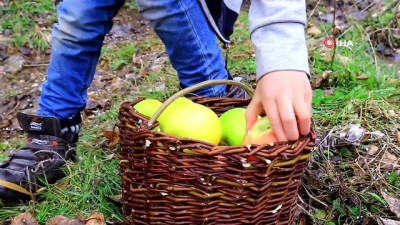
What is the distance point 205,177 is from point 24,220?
66 cm

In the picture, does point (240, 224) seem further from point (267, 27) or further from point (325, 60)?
point (325, 60)

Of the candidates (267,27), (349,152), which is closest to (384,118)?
(349,152)

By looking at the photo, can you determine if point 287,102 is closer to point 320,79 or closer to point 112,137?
point 112,137

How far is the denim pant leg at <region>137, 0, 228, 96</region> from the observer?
1854 mm

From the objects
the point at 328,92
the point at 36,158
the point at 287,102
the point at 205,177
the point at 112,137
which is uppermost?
the point at 287,102

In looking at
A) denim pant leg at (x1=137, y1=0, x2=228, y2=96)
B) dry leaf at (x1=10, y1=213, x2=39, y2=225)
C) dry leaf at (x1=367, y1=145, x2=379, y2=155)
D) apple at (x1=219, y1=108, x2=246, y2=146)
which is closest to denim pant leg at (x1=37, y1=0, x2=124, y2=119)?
denim pant leg at (x1=137, y1=0, x2=228, y2=96)

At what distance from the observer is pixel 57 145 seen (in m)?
2.00

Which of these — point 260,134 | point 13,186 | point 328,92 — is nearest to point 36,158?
point 13,186

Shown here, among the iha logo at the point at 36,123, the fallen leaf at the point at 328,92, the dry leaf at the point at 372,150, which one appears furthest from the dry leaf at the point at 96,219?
the fallen leaf at the point at 328,92

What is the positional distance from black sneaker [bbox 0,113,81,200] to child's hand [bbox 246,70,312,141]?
0.85m

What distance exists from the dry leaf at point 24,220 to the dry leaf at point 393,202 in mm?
1044

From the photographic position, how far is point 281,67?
139cm

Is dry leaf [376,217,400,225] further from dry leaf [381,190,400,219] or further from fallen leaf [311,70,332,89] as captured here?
fallen leaf [311,70,332,89]

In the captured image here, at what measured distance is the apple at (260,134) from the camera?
4.66ft
